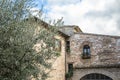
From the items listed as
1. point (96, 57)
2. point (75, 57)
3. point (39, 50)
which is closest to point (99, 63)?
point (96, 57)

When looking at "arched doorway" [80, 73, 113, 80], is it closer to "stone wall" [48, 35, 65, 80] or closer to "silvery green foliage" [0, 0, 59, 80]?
"stone wall" [48, 35, 65, 80]

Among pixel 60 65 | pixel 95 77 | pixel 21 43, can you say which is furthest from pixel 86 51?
pixel 21 43

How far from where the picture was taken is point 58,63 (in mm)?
23891

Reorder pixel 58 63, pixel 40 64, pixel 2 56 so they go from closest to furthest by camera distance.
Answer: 1. pixel 2 56
2. pixel 40 64
3. pixel 58 63

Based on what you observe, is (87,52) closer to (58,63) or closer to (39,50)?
(58,63)

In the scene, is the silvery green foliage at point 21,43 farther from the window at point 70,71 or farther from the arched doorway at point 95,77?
the window at point 70,71

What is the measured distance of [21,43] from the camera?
9281mm

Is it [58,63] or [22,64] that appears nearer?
[22,64]

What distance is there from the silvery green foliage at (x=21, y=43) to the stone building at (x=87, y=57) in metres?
13.5

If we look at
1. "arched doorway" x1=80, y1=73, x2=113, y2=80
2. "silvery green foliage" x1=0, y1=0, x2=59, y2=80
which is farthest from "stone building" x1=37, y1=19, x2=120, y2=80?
"silvery green foliage" x1=0, y1=0, x2=59, y2=80

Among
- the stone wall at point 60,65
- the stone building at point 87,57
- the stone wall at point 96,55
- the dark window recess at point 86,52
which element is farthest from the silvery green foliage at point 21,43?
the dark window recess at point 86,52

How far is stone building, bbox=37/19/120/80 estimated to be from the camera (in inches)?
Result: 947

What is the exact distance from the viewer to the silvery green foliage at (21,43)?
30.3 ft

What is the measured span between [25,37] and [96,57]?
51.5ft
